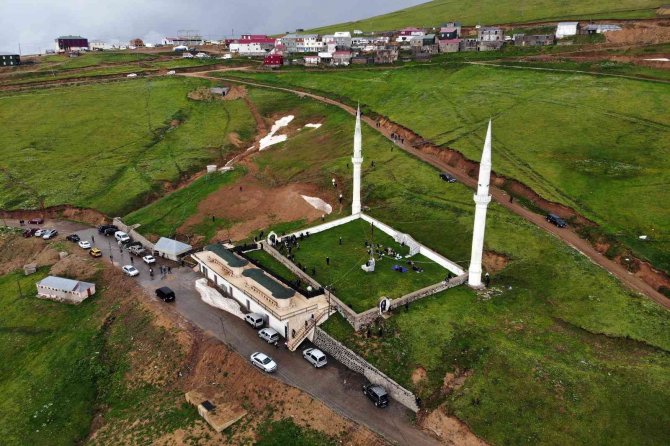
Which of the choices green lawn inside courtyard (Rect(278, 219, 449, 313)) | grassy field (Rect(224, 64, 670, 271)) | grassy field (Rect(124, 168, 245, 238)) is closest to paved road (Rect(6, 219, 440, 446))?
green lawn inside courtyard (Rect(278, 219, 449, 313))

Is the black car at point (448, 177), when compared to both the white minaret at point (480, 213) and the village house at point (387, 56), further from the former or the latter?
the village house at point (387, 56)

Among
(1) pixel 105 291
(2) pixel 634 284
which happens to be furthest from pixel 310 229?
(2) pixel 634 284

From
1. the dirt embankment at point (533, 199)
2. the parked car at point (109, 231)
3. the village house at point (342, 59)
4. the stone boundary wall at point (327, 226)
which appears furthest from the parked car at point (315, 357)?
the village house at point (342, 59)

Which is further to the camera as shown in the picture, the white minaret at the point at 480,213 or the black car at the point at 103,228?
the black car at the point at 103,228

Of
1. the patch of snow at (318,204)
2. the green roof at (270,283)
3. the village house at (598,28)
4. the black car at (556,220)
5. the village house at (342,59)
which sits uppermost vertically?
the village house at (598,28)

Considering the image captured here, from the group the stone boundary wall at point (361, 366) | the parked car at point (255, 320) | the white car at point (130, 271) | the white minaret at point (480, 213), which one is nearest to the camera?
the stone boundary wall at point (361, 366)

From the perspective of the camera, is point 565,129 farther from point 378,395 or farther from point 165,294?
point 165,294

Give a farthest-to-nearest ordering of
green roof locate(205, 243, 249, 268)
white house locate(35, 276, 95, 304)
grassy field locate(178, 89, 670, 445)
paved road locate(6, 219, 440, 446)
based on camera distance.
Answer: white house locate(35, 276, 95, 304), green roof locate(205, 243, 249, 268), paved road locate(6, 219, 440, 446), grassy field locate(178, 89, 670, 445)

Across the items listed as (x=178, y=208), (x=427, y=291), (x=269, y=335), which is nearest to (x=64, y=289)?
(x=178, y=208)

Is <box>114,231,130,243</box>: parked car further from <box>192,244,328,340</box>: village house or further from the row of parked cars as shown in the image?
the row of parked cars
